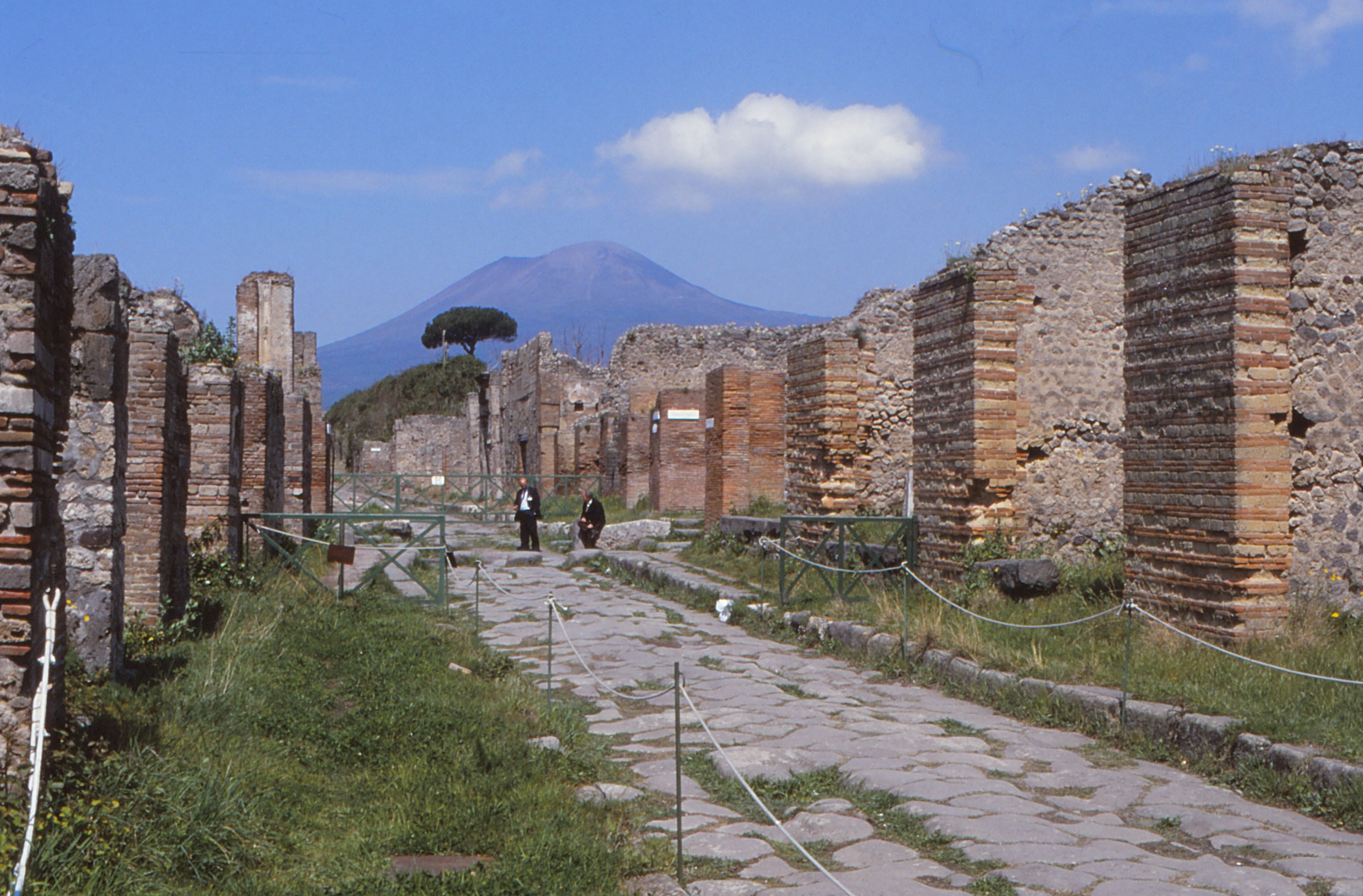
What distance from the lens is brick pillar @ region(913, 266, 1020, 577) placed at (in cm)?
1067

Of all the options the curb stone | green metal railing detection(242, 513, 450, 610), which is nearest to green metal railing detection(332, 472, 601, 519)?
green metal railing detection(242, 513, 450, 610)

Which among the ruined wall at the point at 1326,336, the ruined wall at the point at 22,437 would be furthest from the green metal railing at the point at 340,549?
the ruined wall at the point at 1326,336

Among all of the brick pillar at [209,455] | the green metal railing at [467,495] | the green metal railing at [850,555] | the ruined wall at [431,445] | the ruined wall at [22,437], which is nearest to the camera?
the ruined wall at [22,437]

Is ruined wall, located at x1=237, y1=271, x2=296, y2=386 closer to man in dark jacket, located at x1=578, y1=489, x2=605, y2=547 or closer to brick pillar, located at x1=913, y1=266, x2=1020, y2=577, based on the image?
man in dark jacket, located at x1=578, y1=489, x2=605, y2=547

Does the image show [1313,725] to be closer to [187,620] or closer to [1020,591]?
[1020,591]

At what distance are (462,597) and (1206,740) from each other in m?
8.36

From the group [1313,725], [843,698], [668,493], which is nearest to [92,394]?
[843,698]

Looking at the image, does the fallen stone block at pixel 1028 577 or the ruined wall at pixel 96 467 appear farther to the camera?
the fallen stone block at pixel 1028 577

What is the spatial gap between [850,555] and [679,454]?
11.1 m

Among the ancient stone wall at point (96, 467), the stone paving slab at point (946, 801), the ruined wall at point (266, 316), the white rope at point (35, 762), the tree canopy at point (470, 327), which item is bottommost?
the stone paving slab at point (946, 801)

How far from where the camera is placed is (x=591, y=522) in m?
19.3

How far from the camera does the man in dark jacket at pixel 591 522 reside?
19216 millimetres

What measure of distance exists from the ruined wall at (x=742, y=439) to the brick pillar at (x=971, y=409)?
289 inches

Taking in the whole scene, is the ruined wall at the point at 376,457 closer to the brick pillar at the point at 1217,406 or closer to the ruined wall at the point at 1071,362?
the ruined wall at the point at 1071,362
